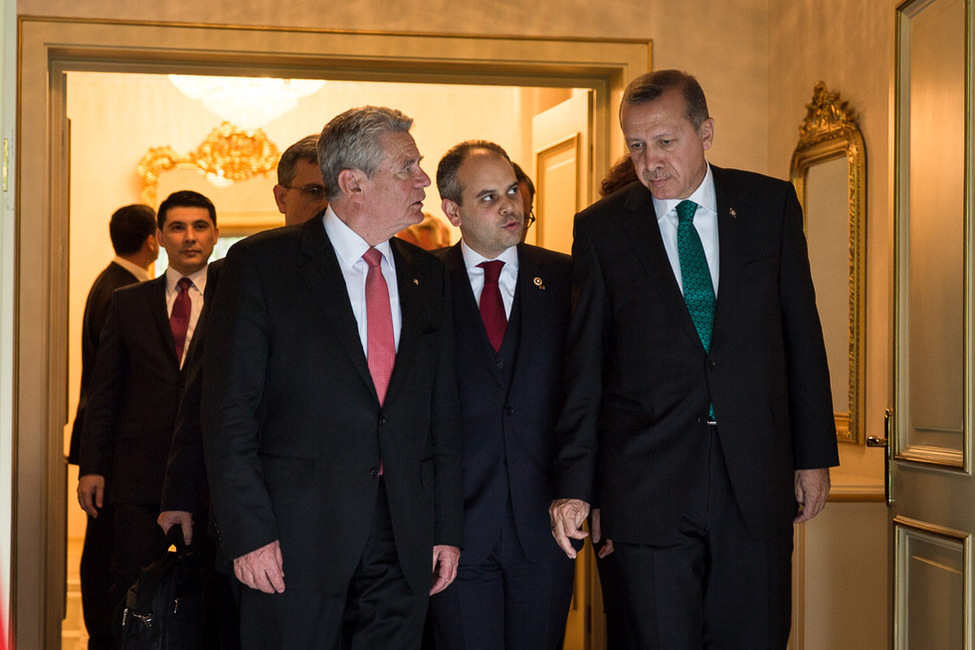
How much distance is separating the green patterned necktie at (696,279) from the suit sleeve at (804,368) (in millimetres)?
185

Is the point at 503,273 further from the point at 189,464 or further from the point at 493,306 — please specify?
the point at 189,464

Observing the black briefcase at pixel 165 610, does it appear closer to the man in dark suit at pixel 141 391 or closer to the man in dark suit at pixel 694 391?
the man in dark suit at pixel 141 391

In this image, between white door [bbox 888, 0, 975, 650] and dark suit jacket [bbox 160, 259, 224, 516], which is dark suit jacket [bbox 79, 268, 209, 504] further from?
white door [bbox 888, 0, 975, 650]

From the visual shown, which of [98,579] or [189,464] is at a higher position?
[189,464]

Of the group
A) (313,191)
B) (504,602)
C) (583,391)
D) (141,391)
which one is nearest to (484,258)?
(583,391)

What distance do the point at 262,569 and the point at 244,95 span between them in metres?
4.82

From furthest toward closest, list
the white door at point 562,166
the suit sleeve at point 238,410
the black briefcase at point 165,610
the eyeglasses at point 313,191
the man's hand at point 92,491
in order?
1. the white door at point 562,166
2. the man's hand at point 92,491
3. the eyeglasses at point 313,191
4. the black briefcase at point 165,610
5. the suit sleeve at point 238,410

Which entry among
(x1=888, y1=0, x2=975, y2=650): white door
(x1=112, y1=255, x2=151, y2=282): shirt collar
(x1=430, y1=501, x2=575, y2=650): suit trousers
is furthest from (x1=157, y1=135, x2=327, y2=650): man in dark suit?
(x1=112, y1=255, x2=151, y2=282): shirt collar

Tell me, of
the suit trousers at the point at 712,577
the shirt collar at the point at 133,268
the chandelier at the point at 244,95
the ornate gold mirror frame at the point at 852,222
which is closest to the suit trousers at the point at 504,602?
the suit trousers at the point at 712,577

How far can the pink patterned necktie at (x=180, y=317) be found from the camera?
4.01 metres

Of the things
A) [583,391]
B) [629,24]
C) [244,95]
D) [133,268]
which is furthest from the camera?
[244,95]

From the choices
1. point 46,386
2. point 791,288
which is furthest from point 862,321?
point 46,386

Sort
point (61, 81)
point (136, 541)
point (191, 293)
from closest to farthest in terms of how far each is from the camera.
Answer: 1. point (136, 541)
2. point (191, 293)
3. point (61, 81)

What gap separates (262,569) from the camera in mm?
2592
